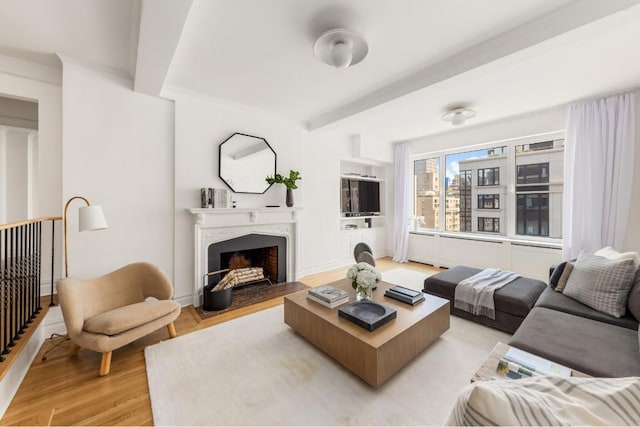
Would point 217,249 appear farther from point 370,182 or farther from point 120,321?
point 370,182

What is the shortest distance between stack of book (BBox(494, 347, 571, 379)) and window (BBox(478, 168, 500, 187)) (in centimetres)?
383

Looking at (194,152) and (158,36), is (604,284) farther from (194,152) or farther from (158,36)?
(194,152)

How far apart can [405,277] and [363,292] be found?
229 cm

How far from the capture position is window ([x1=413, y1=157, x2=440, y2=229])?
528 centimetres

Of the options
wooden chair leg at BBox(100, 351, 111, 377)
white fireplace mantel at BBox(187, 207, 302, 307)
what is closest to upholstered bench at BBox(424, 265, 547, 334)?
white fireplace mantel at BBox(187, 207, 302, 307)

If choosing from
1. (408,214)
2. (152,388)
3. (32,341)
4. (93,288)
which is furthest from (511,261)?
(32,341)

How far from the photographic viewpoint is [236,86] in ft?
9.70

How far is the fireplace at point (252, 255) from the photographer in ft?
10.9

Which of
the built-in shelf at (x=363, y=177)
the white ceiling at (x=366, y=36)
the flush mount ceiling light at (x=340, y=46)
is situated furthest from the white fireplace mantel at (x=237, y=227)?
the flush mount ceiling light at (x=340, y=46)

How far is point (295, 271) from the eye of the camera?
13.2 ft

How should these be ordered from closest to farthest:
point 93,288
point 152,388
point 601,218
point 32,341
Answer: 1. point 152,388
2. point 32,341
3. point 93,288
4. point 601,218

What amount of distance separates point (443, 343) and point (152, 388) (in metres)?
2.29

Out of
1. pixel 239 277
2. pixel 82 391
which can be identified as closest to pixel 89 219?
pixel 82 391

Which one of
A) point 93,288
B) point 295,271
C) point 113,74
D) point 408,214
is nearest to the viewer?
point 93,288
